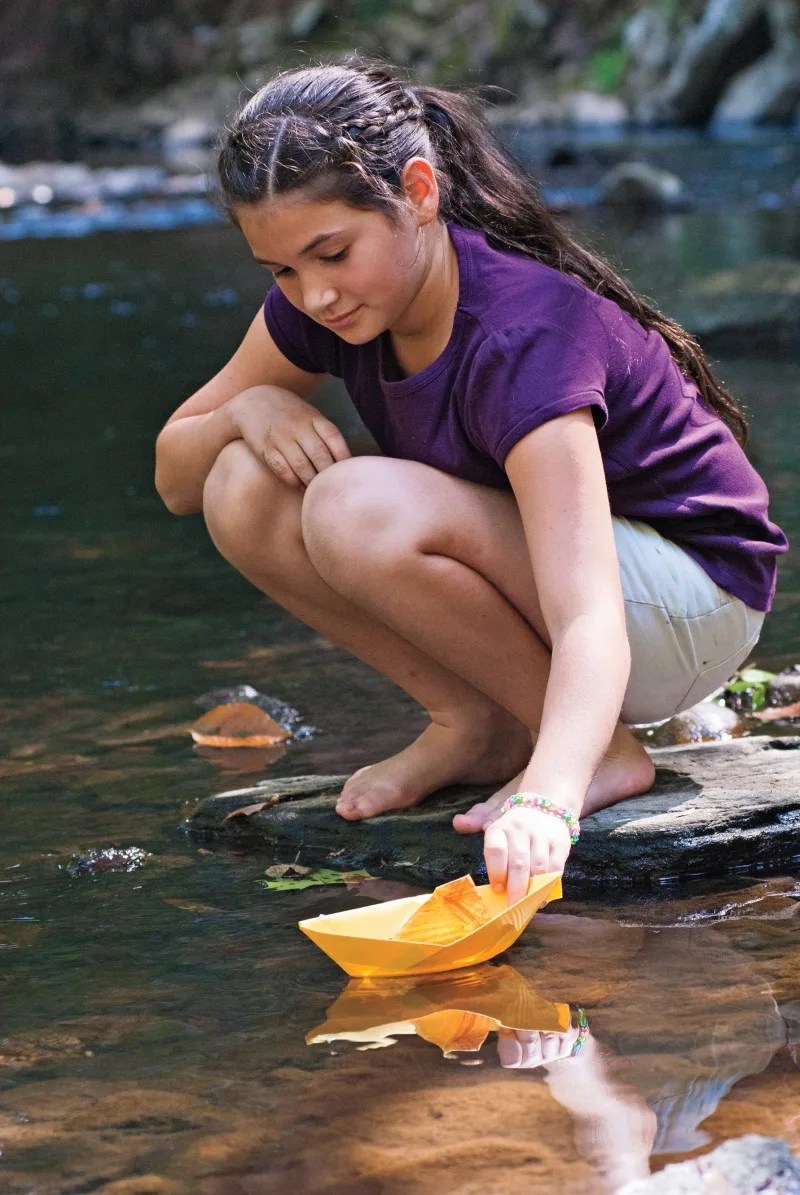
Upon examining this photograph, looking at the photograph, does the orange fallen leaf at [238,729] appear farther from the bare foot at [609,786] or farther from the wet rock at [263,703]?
the bare foot at [609,786]

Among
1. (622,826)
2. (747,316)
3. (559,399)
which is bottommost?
(622,826)

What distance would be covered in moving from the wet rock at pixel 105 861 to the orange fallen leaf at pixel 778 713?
4.23 feet

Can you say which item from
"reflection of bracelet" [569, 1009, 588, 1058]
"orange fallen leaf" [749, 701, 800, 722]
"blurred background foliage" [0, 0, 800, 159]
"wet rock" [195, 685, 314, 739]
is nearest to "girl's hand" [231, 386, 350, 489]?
"wet rock" [195, 685, 314, 739]

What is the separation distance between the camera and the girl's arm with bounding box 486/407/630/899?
201 centimetres

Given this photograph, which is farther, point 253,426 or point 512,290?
point 253,426

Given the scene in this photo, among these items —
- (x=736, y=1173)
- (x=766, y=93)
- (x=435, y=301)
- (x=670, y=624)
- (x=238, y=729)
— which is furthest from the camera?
(x=766, y=93)

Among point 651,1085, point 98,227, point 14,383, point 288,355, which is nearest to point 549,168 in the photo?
point 98,227

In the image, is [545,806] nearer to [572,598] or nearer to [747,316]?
[572,598]

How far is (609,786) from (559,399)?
68 cm

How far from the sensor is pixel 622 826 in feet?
7.97

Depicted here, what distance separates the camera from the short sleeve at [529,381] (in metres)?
2.11

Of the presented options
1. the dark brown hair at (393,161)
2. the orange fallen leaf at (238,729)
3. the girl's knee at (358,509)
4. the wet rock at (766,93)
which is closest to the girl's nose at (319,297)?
the dark brown hair at (393,161)

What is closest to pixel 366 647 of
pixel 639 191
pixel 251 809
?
pixel 251 809

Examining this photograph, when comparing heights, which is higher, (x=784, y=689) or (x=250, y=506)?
(x=250, y=506)
